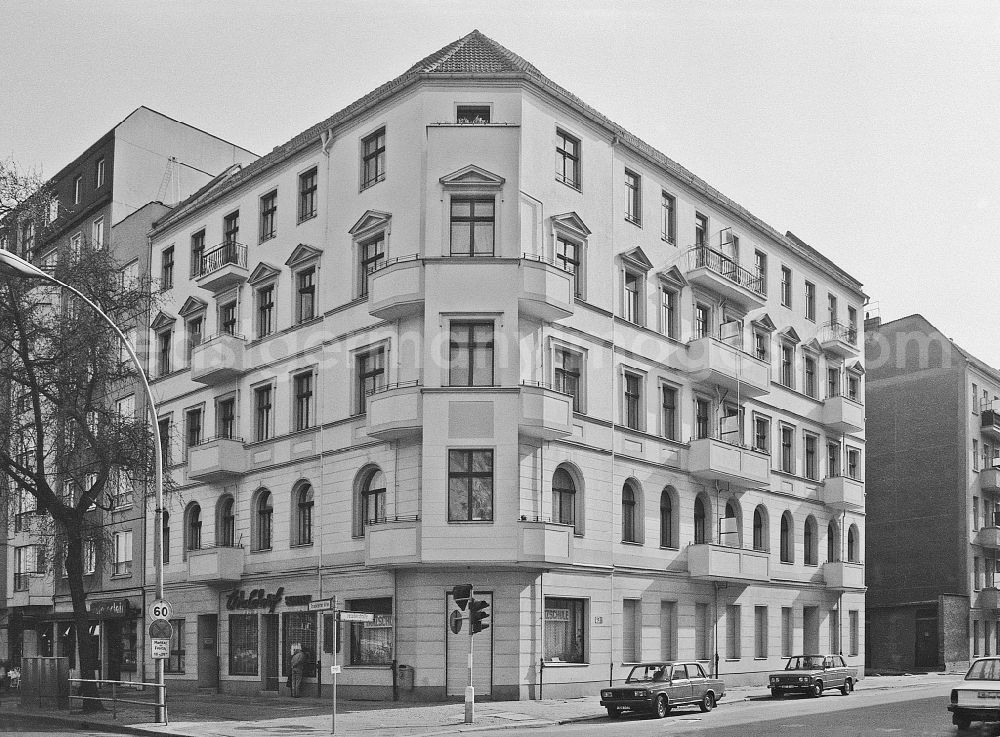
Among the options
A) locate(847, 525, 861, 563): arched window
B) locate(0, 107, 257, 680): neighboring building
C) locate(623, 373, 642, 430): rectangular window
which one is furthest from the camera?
locate(847, 525, 861, 563): arched window

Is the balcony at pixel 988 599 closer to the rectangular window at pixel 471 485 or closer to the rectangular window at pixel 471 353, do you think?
the rectangular window at pixel 471 485

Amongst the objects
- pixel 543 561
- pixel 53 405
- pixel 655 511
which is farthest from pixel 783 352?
pixel 53 405

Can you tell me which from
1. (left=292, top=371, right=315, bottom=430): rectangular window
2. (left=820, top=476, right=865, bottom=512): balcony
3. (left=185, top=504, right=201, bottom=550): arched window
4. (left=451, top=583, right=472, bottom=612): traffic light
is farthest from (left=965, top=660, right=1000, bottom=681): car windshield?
(left=185, top=504, right=201, bottom=550): arched window

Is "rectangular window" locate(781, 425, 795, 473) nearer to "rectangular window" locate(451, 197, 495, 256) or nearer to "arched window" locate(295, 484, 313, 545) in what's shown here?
"rectangular window" locate(451, 197, 495, 256)

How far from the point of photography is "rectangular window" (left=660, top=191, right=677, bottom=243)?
132 ft

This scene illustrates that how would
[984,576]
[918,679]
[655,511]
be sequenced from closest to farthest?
[655,511] < [918,679] < [984,576]

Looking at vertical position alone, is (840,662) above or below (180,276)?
below

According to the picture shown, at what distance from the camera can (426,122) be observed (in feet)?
112

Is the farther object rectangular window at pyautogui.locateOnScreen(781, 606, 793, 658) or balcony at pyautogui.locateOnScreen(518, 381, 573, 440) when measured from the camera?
rectangular window at pyautogui.locateOnScreen(781, 606, 793, 658)

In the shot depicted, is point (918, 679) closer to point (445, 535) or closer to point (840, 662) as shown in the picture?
point (840, 662)

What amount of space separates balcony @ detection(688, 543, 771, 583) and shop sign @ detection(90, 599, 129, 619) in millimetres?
22518

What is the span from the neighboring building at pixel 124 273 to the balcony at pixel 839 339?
2841 cm

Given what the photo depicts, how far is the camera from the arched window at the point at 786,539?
46281 mm

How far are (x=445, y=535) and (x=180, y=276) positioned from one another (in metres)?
19.5
